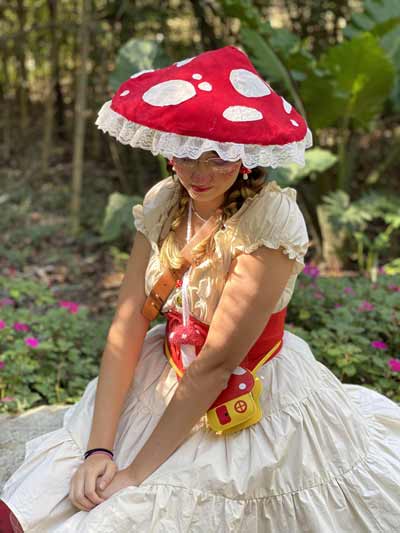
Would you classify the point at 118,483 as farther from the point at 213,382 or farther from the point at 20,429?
the point at 20,429

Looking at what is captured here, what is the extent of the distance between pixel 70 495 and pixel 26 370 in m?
1.04

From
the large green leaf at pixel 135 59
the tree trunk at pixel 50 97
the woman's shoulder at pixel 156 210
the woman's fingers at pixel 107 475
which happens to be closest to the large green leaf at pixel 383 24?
the large green leaf at pixel 135 59

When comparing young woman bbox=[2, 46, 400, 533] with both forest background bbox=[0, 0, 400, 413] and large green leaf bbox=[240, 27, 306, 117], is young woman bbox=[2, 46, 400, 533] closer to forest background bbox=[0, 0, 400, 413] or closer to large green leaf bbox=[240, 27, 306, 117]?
forest background bbox=[0, 0, 400, 413]

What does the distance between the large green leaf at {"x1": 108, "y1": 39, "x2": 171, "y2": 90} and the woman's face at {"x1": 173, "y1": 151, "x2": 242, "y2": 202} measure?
8.30ft

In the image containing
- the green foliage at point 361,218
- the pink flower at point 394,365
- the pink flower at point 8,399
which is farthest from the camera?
the green foliage at point 361,218

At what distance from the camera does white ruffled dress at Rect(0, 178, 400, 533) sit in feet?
4.93

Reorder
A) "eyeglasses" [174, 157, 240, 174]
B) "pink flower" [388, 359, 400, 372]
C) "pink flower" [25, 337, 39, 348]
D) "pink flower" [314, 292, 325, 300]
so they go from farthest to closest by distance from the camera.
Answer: "pink flower" [314, 292, 325, 300], "pink flower" [25, 337, 39, 348], "pink flower" [388, 359, 400, 372], "eyeglasses" [174, 157, 240, 174]

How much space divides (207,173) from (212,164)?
1.0 inches

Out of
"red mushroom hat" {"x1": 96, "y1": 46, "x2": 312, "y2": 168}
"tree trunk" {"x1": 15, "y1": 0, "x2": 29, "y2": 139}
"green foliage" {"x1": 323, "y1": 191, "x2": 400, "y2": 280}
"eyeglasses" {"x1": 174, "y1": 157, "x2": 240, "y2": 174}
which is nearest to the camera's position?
"red mushroom hat" {"x1": 96, "y1": 46, "x2": 312, "y2": 168}

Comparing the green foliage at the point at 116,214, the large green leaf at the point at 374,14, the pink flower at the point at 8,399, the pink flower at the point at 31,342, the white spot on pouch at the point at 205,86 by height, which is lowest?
the green foliage at the point at 116,214

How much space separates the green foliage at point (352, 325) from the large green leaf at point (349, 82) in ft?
4.18

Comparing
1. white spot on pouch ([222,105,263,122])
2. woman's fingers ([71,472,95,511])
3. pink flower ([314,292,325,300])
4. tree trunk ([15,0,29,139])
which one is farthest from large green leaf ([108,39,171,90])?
woman's fingers ([71,472,95,511])

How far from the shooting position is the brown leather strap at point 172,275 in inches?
65.1

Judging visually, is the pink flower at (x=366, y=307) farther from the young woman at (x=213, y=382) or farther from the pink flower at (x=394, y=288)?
the young woman at (x=213, y=382)
